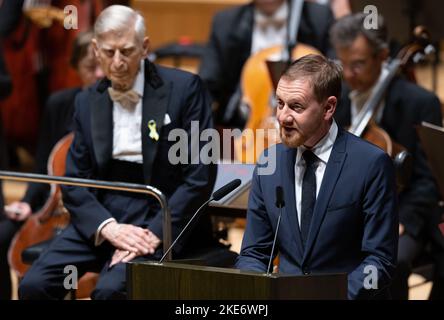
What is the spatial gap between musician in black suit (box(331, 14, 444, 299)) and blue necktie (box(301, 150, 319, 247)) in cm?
127

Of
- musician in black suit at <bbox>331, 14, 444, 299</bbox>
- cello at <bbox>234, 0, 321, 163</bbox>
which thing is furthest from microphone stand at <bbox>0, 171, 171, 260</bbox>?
cello at <bbox>234, 0, 321, 163</bbox>

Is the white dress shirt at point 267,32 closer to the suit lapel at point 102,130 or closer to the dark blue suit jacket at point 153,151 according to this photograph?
the dark blue suit jacket at point 153,151

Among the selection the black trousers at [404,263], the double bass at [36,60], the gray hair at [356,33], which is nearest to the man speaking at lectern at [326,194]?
the black trousers at [404,263]

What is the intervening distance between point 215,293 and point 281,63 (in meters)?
2.34

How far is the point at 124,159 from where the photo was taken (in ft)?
13.6

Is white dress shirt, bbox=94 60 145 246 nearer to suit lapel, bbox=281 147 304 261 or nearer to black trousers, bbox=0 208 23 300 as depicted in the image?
suit lapel, bbox=281 147 304 261

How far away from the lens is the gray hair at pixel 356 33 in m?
4.76

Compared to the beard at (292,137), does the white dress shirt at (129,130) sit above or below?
below

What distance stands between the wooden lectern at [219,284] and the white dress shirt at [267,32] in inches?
132

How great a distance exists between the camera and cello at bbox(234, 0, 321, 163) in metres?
5.26

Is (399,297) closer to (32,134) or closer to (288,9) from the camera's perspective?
(288,9)

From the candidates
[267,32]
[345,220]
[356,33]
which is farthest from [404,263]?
[267,32]

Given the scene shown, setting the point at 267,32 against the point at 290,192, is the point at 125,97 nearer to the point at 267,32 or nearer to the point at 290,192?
the point at 290,192

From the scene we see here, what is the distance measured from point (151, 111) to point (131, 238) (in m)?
0.54
